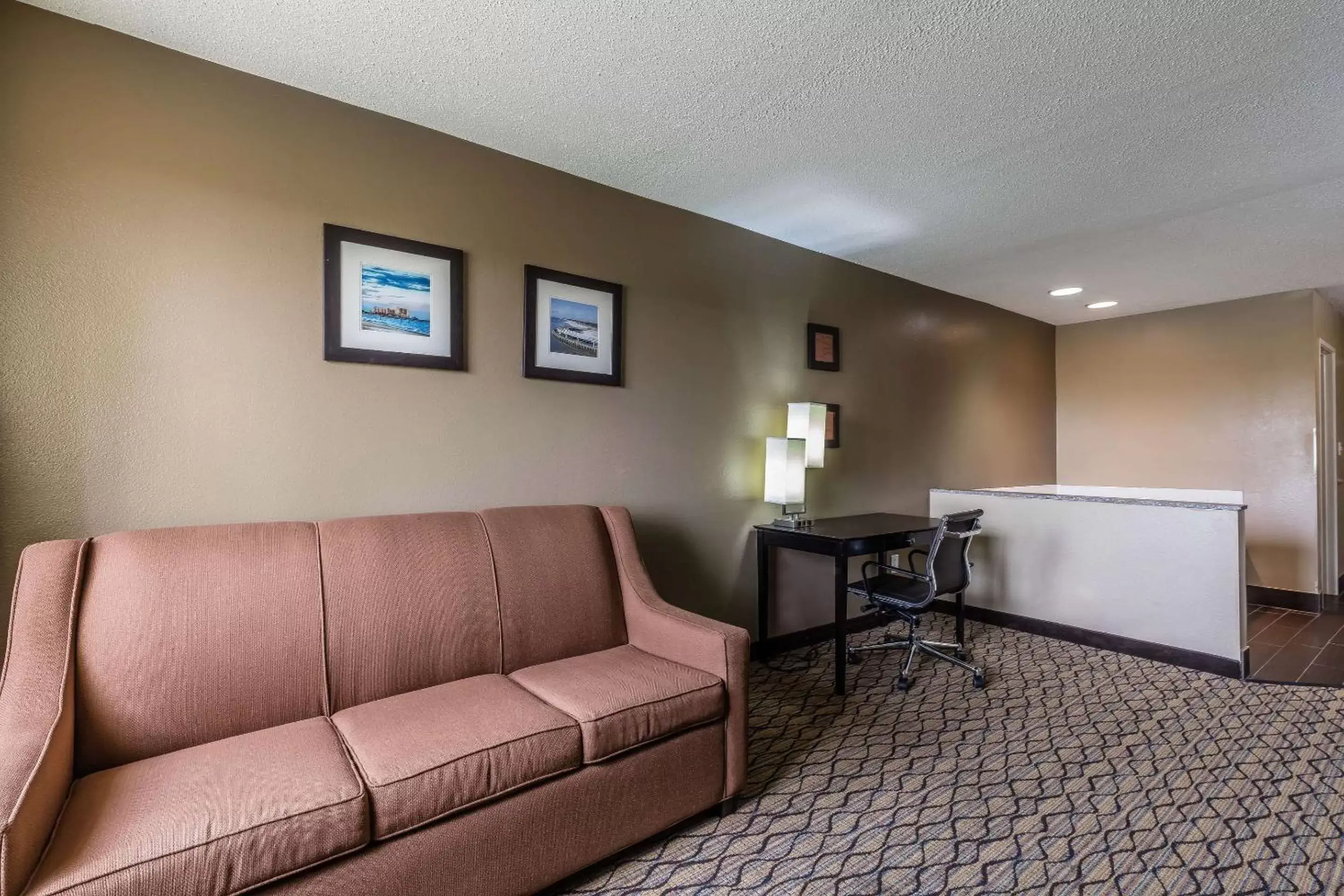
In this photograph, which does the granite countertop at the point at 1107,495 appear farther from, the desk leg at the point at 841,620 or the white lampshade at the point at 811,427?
the desk leg at the point at 841,620

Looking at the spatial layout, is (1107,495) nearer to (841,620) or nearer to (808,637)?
(808,637)

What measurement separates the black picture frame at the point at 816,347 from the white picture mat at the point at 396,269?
7.23ft

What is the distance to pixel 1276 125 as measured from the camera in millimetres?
2389

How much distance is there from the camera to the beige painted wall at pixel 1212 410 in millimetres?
4781

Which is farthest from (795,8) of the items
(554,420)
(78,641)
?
(78,641)

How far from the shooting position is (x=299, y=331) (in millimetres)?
2229

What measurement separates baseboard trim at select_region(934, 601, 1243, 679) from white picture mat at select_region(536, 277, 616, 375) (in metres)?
3.06

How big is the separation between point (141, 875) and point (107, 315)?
1568 millimetres

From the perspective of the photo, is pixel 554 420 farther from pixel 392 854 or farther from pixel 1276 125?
pixel 1276 125

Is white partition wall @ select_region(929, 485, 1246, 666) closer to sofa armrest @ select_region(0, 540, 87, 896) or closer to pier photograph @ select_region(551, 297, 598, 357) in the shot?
pier photograph @ select_region(551, 297, 598, 357)

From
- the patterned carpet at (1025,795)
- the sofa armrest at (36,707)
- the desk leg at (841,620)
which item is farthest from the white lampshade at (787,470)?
the sofa armrest at (36,707)

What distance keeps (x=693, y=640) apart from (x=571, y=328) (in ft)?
4.83

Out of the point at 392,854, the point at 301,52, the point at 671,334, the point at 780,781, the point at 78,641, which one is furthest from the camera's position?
the point at 671,334

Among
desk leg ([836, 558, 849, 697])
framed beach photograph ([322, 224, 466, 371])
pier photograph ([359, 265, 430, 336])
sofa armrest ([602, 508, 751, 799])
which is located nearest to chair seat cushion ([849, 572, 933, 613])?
desk leg ([836, 558, 849, 697])
